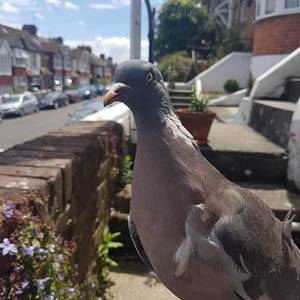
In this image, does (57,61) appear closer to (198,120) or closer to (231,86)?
(231,86)

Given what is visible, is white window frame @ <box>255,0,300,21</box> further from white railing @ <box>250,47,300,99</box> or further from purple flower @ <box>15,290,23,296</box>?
purple flower @ <box>15,290,23,296</box>

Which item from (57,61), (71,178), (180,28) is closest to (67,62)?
(57,61)

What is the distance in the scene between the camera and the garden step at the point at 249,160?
4383mm

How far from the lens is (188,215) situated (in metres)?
1.32

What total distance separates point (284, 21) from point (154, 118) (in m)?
8.77

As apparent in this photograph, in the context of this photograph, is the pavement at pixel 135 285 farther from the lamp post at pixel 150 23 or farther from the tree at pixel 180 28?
the tree at pixel 180 28

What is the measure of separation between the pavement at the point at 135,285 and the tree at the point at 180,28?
2444 cm

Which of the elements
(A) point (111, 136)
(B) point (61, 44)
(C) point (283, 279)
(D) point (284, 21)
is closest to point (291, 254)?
(C) point (283, 279)

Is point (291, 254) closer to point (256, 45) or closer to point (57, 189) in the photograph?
point (57, 189)

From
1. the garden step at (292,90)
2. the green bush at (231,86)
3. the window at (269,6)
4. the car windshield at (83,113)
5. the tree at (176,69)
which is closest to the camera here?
the garden step at (292,90)

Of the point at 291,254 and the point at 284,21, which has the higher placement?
the point at 284,21

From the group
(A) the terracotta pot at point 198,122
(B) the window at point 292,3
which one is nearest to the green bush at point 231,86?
(B) the window at point 292,3

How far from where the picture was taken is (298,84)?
19.7ft

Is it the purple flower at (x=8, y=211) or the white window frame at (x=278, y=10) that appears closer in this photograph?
the purple flower at (x=8, y=211)
